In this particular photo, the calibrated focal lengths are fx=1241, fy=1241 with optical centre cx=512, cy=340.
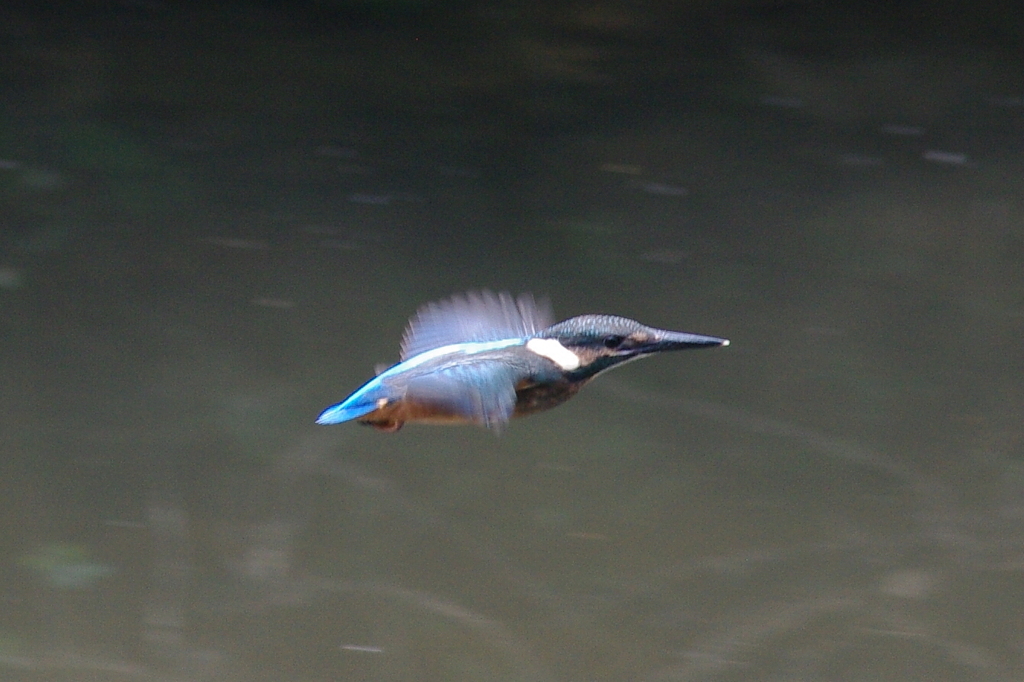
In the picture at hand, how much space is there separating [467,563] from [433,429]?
0.19m

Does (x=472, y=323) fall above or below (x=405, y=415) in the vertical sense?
above

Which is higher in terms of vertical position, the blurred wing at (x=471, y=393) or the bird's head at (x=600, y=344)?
the bird's head at (x=600, y=344)

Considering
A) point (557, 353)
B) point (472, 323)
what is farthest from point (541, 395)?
point (472, 323)

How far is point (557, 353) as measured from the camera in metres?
0.92

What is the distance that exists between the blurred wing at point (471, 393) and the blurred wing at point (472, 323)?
188mm

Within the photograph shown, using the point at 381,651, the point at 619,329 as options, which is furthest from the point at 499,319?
the point at 381,651

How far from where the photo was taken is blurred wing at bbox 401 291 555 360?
109cm

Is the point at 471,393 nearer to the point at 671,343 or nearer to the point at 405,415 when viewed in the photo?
the point at 405,415

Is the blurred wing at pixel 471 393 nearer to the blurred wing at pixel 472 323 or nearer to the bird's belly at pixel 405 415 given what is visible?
the bird's belly at pixel 405 415

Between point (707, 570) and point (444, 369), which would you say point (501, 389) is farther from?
point (707, 570)

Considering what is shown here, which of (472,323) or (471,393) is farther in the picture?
(472,323)

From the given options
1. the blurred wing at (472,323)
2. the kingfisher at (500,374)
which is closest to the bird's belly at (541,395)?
the kingfisher at (500,374)

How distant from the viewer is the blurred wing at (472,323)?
3.57 feet

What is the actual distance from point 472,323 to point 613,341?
22cm
